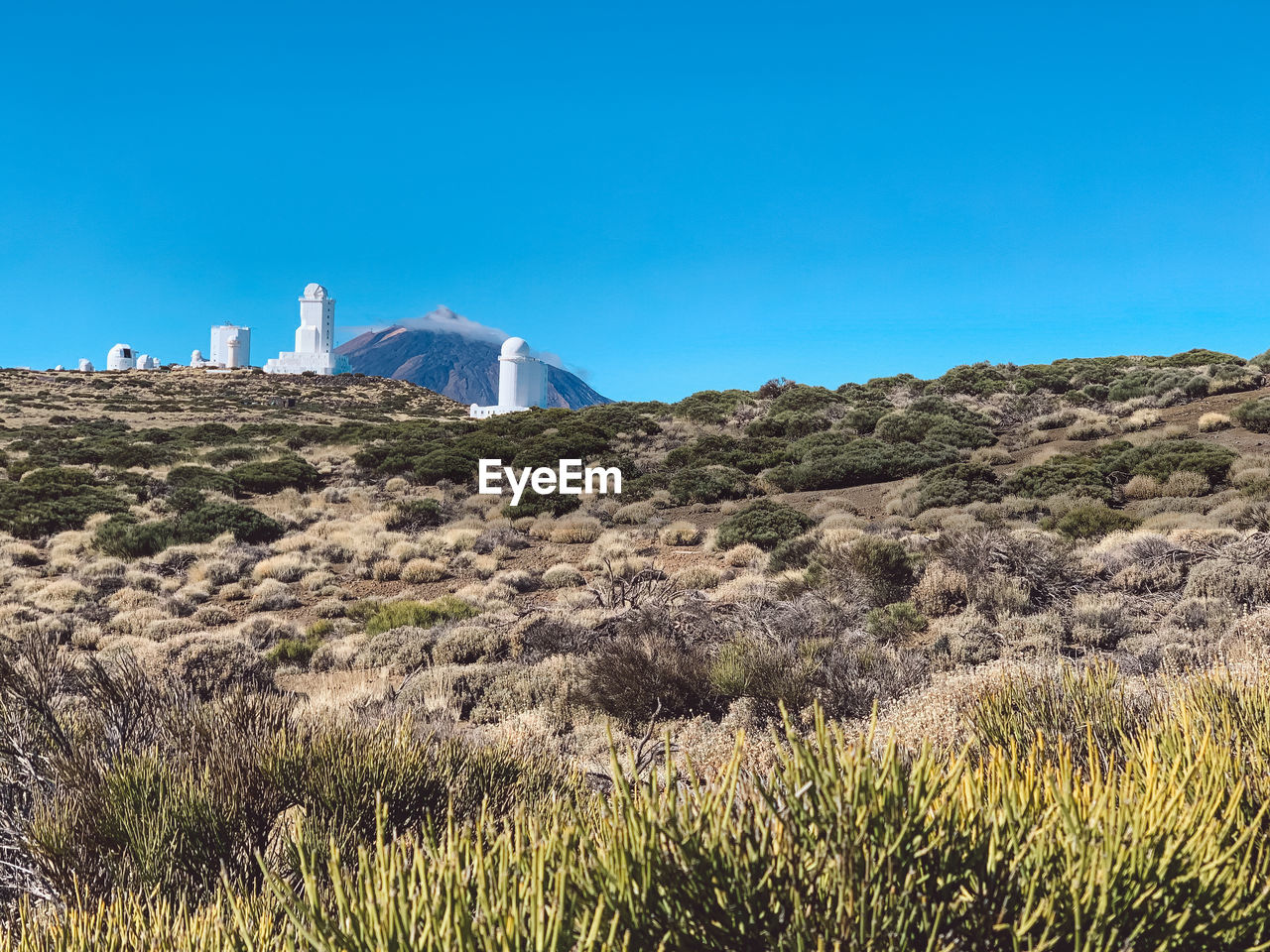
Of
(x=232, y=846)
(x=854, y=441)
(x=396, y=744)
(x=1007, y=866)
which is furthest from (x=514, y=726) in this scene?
(x=854, y=441)

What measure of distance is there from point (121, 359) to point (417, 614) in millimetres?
83130

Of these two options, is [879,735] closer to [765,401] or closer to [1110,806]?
[1110,806]

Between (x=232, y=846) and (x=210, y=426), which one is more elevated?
(x=210, y=426)

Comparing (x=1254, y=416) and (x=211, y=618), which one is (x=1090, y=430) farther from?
(x=211, y=618)

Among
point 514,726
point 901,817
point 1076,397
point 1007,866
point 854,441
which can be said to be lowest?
point 514,726

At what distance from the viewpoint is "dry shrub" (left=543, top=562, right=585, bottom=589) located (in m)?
12.5

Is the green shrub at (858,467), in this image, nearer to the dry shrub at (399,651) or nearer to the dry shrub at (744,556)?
the dry shrub at (744,556)

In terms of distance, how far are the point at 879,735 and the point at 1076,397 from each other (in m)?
27.4

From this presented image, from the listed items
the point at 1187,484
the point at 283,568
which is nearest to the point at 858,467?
the point at 1187,484

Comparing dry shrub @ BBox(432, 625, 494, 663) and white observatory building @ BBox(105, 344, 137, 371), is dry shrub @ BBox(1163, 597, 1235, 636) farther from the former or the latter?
white observatory building @ BBox(105, 344, 137, 371)

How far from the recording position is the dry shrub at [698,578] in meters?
11.4

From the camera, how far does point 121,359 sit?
77.0 m

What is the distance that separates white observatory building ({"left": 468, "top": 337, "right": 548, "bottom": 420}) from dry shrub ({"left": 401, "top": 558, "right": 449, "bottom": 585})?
3004 centimetres

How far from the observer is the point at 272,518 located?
17.5 metres
